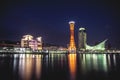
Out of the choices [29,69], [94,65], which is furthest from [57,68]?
[94,65]

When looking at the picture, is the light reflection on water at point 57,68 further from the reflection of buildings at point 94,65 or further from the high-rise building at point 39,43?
the high-rise building at point 39,43

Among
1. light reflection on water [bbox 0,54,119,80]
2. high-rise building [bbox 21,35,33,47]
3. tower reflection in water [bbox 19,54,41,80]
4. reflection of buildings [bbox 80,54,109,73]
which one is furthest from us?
high-rise building [bbox 21,35,33,47]

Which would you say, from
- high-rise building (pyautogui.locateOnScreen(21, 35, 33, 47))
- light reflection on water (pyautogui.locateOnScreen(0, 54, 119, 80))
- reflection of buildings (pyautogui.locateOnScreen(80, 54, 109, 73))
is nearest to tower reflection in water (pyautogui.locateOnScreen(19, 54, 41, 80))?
light reflection on water (pyautogui.locateOnScreen(0, 54, 119, 80))

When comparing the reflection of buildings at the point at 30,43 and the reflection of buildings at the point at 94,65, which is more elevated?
the reflection of buildings at the point at 30,43

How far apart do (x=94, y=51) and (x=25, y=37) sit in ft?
145

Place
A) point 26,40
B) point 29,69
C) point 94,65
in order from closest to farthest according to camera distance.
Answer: point 29,69 < point 94,65 < point 26,40

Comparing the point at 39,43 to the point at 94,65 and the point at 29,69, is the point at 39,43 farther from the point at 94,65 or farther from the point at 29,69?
the point at 29,69

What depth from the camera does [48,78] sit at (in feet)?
74.7

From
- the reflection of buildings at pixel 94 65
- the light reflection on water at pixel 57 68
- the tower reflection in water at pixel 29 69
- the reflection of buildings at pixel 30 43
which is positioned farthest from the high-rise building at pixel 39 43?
the tower reflection in water at pixel 29 69

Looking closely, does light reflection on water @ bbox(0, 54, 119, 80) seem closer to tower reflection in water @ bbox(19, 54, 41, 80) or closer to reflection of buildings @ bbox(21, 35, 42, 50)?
tower reflection in water @ bbox(19, 54, 41, 80)

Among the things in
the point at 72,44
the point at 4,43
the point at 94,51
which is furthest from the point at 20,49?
the point at 94,51

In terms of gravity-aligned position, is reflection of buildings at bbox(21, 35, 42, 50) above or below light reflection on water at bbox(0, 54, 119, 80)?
above

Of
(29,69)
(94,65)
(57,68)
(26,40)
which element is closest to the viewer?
(29,69)

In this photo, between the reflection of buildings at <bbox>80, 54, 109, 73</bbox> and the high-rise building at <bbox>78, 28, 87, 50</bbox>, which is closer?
the reflection of buildings at <bbox>80, 54, 109, 73</bbox>
